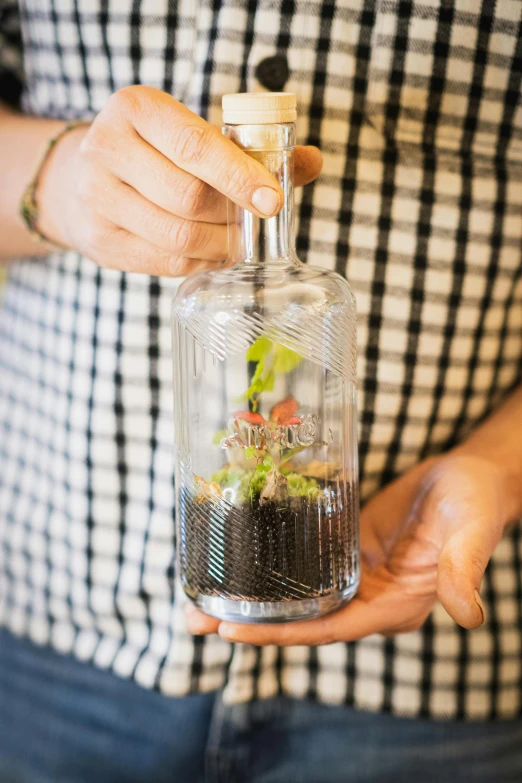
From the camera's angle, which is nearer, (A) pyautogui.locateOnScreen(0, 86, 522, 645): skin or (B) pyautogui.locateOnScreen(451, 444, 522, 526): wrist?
(A) pyautogui.locateOnScreen(0, 86, 522, 645): skin

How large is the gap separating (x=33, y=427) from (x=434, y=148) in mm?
504

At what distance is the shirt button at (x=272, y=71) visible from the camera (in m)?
0.60

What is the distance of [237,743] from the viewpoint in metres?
0.73

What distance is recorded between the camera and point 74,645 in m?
0.77

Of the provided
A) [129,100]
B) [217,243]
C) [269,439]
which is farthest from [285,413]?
[129,100]

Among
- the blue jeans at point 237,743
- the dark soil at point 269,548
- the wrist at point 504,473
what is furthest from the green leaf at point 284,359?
the blue jeans at point 237,743

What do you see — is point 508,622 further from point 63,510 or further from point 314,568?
point 63,510

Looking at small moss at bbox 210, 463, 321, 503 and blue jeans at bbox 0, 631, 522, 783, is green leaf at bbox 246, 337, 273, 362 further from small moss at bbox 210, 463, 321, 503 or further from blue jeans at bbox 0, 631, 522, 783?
blue jeans at bbox 0, 631, 522, 783

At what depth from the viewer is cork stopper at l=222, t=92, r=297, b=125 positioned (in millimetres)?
449

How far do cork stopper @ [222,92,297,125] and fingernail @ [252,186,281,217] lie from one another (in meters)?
0.05

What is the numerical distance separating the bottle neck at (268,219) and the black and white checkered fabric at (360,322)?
0.13m

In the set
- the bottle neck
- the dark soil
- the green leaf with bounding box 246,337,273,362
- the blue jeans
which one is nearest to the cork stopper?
the bottle neck

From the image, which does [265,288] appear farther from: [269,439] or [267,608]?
[267,608]

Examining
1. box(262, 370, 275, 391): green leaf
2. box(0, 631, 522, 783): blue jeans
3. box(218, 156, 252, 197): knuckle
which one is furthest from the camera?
box(0, 631, 522, 783): blue jeans
